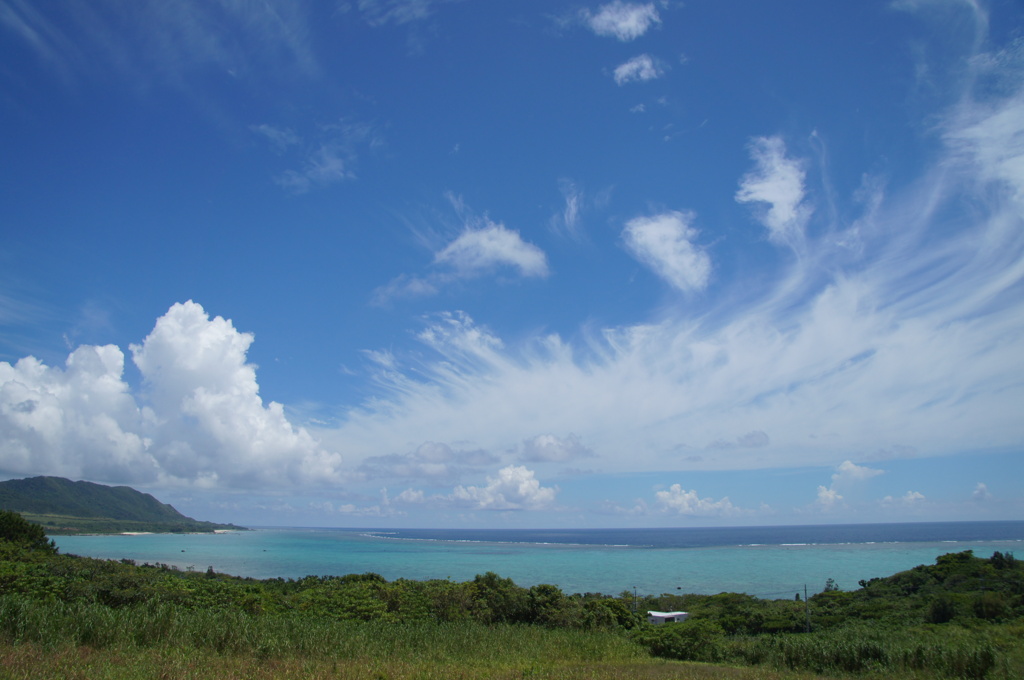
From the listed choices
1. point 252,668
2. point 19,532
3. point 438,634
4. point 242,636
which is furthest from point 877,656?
point 19,532

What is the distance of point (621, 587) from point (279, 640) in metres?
51.5

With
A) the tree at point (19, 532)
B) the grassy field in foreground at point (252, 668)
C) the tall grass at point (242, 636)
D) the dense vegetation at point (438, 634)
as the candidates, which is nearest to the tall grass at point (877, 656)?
the dense vegetation at point (438, 634)

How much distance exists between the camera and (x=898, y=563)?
78562 millimetres

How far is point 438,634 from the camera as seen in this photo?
1620cm

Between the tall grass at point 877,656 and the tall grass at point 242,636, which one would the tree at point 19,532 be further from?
the tall grass at point 877,656

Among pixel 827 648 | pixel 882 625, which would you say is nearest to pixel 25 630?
pixel 827 648

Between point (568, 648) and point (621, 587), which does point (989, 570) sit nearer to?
point (621, 587)

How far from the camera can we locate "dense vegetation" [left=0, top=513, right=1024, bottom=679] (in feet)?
37.6

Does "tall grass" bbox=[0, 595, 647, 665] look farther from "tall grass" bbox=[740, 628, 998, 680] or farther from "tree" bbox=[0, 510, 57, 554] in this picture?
"tree" bbox=[0, 510, 57, 554]

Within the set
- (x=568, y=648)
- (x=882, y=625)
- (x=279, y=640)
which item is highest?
→ (x=279, y=640)

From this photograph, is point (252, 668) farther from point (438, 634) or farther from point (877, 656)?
point (877, 656)

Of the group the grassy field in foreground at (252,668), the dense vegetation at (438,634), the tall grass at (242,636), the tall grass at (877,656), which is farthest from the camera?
the tall grass at (877,656)

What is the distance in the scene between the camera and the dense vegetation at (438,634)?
452 inches

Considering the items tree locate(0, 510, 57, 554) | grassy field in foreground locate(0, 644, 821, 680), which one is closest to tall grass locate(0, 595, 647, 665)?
grassy field in foreground locate(0, 644, 821, 680)
